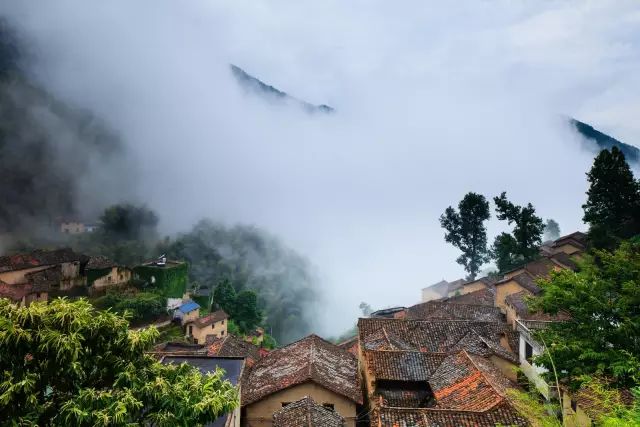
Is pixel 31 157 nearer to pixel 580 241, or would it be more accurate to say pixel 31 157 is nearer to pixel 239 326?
pixel 239 326

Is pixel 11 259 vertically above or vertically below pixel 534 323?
above

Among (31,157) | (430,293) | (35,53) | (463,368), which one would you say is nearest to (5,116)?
(31,157)

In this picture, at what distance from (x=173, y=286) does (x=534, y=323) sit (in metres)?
50.8

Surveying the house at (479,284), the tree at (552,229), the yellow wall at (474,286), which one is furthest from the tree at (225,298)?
the tree at (552,229)

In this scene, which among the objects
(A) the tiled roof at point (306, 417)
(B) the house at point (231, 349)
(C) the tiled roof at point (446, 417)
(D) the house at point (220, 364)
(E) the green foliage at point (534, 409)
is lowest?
(E) the green foliage at point (534, 409)

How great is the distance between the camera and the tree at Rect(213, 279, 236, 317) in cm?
6488

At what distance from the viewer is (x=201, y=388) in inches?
429

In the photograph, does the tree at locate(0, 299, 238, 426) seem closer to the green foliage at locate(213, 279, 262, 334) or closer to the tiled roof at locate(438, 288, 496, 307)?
the tiled roof at locate(438, 288, 496, 307)

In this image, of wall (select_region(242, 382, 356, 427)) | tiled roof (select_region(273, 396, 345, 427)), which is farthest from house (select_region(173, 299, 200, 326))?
tiled roof (select_region(273, 396, 345, 427))

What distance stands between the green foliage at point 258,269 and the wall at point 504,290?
47.3 meters

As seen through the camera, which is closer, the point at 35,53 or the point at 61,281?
the point at 61,281

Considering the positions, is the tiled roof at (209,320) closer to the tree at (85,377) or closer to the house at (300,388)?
the house at (300,388)

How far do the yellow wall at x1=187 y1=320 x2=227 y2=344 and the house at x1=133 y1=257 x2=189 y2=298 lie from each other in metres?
12.1

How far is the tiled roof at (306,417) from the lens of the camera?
18.4 meters
